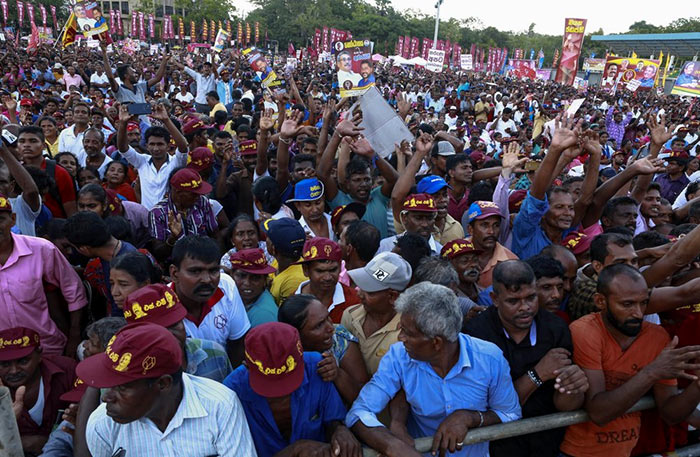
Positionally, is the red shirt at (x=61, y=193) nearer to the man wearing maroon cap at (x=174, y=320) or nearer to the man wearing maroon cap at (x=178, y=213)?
the man wearing maroon cap at (x=178, y=213)

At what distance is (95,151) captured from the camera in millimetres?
5863

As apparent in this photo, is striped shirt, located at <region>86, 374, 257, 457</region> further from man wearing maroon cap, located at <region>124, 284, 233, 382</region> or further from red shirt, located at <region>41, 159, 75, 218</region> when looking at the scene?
red shirt, located at <region>41, 159, 75, 218</region>

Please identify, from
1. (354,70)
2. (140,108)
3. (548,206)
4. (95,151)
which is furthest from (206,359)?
(354,70)

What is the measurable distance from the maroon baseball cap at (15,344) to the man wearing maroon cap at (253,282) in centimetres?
122

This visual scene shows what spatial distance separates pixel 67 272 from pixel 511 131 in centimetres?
1179

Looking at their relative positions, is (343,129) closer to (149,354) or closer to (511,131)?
(149,354)

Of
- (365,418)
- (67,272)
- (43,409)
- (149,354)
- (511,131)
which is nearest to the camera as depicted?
(149,354)

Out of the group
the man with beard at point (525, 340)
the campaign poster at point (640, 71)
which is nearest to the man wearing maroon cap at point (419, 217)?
the man with beard at point (525, 340)

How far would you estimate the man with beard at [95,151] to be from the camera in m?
5.79

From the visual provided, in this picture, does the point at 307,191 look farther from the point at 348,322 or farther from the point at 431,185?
the point at 348,322

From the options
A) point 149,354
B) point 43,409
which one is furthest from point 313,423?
point 43,409

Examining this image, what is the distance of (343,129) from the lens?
504 cm

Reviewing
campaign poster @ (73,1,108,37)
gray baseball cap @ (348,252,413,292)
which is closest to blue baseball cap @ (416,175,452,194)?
gray baseball cap @ (348,252,413,292)

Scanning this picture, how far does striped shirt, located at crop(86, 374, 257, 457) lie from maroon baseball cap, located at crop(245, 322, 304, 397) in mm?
163
